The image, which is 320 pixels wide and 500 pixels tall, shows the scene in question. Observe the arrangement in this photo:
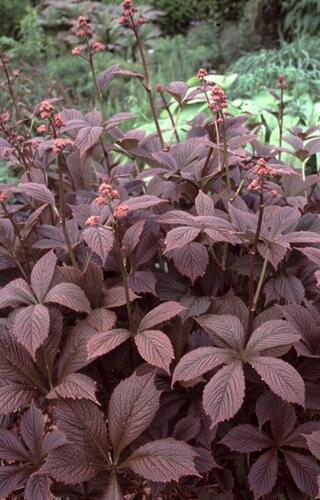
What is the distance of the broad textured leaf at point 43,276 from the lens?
1.24 metres

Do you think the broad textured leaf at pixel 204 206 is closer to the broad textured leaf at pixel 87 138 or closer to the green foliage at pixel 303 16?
the broad textured leaf at pixel 87 138

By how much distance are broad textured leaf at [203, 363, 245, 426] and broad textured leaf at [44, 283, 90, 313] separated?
→ 0.31 meters

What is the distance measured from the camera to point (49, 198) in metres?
1.35

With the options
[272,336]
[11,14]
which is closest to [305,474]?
[272,336]

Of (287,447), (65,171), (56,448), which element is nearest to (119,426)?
(56,448)

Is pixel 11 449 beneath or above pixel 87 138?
beneath

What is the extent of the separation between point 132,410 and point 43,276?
35cm

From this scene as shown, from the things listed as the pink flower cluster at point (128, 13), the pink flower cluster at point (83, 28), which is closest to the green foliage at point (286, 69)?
the pink flower cluster at point (128, 13)

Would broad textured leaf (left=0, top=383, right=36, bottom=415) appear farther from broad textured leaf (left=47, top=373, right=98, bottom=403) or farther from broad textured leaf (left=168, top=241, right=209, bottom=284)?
broad textured leaf (left=168, top=241, right=209, bottom=284)

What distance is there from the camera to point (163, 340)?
44.7 inches

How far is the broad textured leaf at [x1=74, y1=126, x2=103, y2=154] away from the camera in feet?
4.71

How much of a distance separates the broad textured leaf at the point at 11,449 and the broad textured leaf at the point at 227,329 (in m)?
0.46

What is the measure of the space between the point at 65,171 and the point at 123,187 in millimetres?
295

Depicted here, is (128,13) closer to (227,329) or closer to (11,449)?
(227,329)
